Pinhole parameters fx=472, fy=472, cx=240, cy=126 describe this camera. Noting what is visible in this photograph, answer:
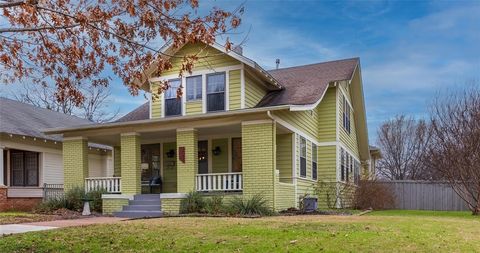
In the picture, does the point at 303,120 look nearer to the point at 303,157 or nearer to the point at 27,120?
the point at 303,157

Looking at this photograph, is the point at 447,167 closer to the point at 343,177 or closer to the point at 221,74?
the point at 343,177

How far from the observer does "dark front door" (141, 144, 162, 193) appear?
746 inches

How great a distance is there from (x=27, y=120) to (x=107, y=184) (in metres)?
7.85

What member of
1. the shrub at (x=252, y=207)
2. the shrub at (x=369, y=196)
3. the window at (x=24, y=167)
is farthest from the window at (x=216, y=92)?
the window at (x=24, y=167)

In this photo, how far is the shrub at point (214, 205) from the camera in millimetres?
13719

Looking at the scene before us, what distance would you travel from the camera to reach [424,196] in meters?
24.0

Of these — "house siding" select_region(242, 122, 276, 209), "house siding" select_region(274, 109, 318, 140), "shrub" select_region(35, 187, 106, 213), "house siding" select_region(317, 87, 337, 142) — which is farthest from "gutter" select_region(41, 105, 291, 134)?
"house siding" select_region(317, 87, 337, 142)

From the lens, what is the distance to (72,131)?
17359 millimetres

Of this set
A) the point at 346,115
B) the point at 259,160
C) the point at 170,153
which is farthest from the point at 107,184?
the point at 346,115

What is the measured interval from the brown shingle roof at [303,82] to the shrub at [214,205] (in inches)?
155

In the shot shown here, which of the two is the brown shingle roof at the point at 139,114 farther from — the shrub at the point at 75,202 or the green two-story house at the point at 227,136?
the shrub at the point at 75,202

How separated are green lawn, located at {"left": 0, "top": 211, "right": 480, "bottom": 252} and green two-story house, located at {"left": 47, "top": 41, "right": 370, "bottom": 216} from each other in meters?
5.26

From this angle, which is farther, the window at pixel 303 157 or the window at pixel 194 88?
the window at pixel 303 157

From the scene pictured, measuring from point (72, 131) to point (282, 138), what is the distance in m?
7.71
